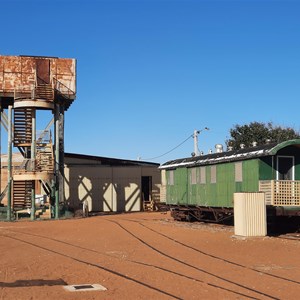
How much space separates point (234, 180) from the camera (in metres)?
23.2

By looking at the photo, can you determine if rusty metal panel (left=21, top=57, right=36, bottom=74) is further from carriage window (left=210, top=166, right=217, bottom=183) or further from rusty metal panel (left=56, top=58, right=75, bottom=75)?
carriage window (left=210, top=166, right=217, bottom=183)

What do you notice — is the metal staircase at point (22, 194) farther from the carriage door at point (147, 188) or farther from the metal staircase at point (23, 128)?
A: the carriage door at point (147, 188)

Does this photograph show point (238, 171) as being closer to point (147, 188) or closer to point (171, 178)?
point (171, 178)

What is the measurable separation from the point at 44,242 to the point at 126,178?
81.0 feet

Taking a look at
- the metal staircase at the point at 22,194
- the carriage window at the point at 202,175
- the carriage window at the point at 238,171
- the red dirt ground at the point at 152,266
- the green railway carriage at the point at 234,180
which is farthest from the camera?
the metal staircase at the point at 22,194

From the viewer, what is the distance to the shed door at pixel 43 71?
3406cm

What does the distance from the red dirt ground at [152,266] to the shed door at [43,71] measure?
16.3 m

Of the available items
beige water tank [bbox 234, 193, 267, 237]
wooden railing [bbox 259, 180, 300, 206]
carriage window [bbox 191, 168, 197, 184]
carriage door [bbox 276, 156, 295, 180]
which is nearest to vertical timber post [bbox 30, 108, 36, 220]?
carriage window [bbox 191, 168, 197, 184]

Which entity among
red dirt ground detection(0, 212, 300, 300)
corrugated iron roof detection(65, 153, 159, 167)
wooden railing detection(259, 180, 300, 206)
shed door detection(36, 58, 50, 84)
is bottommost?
red dirt ground detection(0, 212, 300, 300)

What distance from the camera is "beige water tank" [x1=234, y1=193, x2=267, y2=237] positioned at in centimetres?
1859

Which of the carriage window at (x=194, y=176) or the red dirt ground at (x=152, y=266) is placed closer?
the red dirt ground at (x=152, y=266)

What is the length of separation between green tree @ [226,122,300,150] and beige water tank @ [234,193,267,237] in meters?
35.7

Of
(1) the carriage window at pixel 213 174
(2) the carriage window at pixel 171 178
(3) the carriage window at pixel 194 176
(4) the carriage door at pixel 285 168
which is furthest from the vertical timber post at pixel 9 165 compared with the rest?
(4) the carriage door at pixel 285 168

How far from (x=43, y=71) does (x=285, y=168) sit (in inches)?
745
